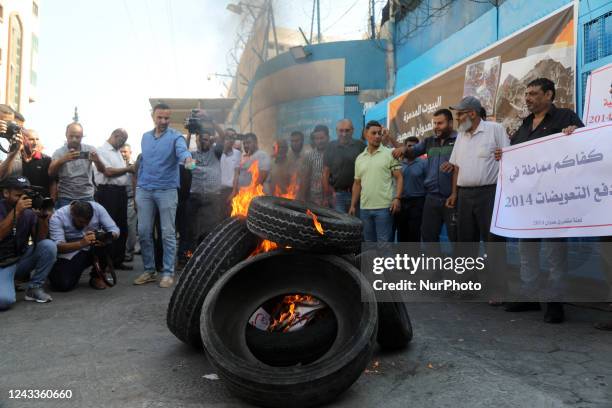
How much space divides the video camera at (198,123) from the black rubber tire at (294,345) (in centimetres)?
421

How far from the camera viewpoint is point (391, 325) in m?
3.03

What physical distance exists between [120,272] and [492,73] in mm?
6066

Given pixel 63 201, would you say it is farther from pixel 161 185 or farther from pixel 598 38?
pixel 598 38

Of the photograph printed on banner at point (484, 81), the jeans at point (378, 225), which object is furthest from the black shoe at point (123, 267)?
the photograph printed on banner at point (484, 81)

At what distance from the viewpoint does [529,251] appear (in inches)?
168

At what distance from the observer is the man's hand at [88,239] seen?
5.38m

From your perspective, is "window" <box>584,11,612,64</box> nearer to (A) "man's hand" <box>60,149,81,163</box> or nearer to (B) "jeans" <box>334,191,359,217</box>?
(B) "jeans" <box>334,191,359,217</box>

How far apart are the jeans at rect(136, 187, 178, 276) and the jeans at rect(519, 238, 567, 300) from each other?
3.83 meters

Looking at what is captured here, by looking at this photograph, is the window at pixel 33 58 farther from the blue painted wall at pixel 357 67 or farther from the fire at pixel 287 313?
the fire at pixel 287 313

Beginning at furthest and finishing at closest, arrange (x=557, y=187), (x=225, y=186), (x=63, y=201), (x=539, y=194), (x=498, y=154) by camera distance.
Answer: (x=225, y=186) < (x=63, y=201) < (x=498, y=154) < (x=539, y=194) < (x=557, y=187)

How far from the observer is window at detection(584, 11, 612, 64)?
15.7ft

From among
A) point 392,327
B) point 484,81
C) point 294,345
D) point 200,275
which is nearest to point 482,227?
point 392,327

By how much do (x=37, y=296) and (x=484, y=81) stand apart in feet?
20.9

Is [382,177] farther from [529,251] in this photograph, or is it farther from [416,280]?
[529,251]
